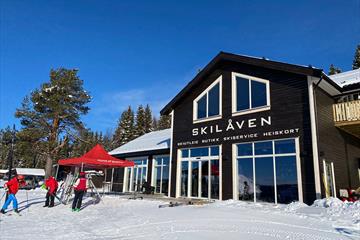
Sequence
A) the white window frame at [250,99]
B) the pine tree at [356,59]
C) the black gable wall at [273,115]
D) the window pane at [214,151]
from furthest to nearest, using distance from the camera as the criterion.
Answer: the pine tree at [356,59]
the window pane at [214,151]
the white window frame at [250,99]
the black gable wall at [273,115]

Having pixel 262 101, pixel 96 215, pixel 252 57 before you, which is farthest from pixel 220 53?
pixel 96 215

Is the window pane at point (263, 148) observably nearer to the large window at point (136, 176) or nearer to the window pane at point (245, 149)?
the window pane at point (245, 149)

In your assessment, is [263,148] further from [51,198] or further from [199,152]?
[51,198]

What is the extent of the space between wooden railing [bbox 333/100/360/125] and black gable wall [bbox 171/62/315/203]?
2566 mm

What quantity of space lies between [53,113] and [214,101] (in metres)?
21.1

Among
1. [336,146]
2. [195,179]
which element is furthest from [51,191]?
[336,146]

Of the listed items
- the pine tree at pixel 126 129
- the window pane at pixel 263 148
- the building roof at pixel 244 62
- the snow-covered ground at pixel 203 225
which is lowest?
the snow-covered ground at pixel 203 225

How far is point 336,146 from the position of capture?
1305 centimetres

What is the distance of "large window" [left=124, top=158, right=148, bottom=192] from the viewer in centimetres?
2036

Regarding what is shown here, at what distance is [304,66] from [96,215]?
951 centimetres

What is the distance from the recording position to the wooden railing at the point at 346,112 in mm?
12578

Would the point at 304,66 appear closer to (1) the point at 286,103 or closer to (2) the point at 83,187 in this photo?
(1) the point at 286,103

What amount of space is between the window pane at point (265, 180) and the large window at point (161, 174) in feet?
22.9

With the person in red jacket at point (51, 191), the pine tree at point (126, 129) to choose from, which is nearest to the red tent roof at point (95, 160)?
the person in red jacket at point (51, 191)
